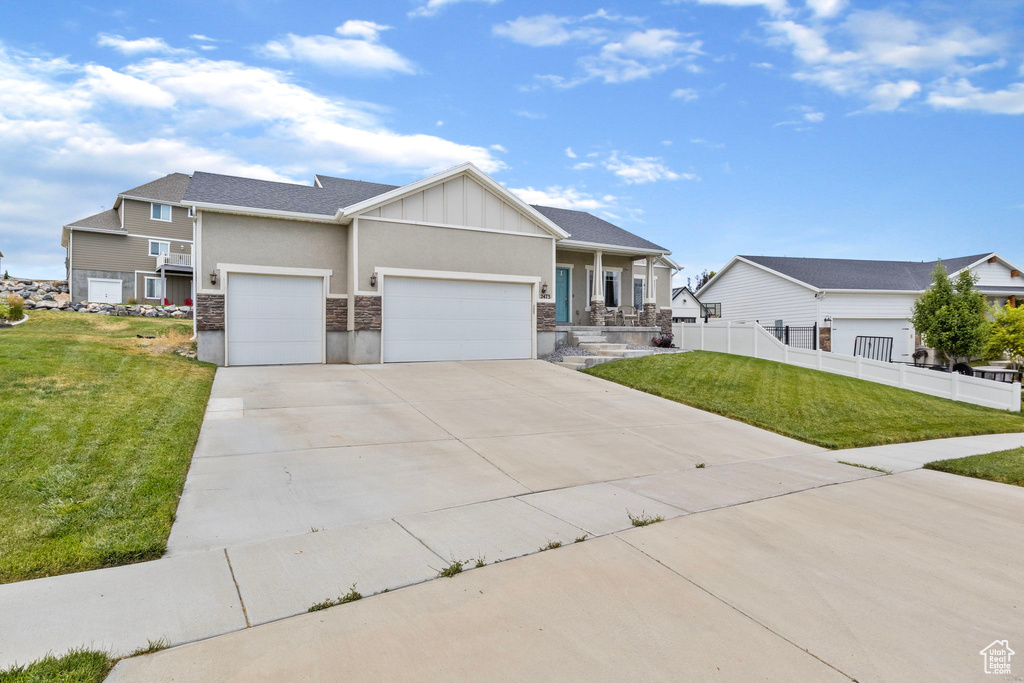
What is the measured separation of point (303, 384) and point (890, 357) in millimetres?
27148

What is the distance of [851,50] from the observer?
14008 millimetres

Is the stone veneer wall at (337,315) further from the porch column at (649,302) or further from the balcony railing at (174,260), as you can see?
the balcony railing at (174,260)

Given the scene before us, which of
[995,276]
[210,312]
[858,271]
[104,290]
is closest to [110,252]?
[104,290]

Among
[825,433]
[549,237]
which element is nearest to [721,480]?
[825,433]

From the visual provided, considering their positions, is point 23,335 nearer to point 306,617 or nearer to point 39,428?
point 39,428

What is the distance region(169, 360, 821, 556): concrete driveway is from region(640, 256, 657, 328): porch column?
8153mm

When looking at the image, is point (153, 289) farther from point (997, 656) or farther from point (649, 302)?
point (997, 656)

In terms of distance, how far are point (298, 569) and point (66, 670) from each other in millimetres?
1331

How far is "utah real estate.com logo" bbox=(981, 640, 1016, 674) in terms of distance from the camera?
2.73m

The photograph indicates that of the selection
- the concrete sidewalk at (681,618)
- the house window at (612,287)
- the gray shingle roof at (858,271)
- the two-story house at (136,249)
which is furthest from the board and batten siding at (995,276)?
the two-story house at (136,249)

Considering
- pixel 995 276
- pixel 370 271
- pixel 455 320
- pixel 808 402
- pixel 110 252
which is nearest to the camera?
pixel 808 402

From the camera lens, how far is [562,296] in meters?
20.0

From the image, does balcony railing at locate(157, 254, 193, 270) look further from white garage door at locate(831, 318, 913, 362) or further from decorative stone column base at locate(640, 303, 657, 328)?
white garage door at locate(831, 318, 913, 362)

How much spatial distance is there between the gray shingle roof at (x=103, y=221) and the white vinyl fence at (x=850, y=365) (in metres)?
31.6
